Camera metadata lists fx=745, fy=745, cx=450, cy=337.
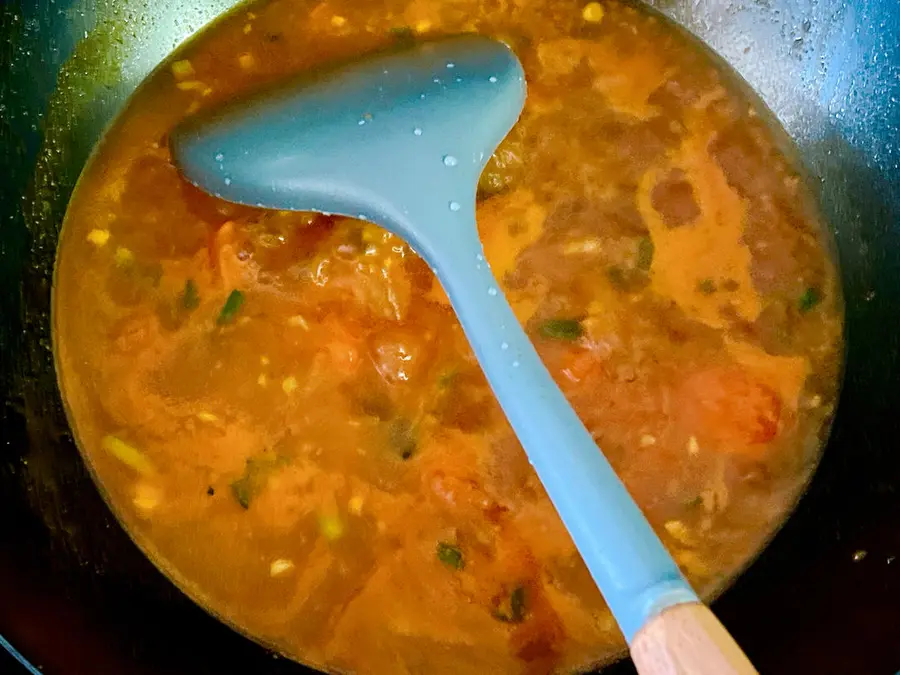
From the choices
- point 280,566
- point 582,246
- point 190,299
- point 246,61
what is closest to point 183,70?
point 246,61

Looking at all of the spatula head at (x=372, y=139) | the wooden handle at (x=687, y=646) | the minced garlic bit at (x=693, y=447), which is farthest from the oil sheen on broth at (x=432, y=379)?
the wooden handle at (x=687, y=646)

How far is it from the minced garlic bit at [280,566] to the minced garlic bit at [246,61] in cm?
99

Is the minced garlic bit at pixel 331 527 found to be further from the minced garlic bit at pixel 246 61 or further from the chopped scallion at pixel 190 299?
the minced garlic bit at pixel 246 61

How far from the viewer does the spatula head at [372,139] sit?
51.2 inches

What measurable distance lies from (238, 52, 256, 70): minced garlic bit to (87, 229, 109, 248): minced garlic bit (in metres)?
0.44

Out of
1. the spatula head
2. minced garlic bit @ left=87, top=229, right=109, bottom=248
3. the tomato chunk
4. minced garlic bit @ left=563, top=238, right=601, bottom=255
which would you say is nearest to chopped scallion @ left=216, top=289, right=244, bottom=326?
the spatula head

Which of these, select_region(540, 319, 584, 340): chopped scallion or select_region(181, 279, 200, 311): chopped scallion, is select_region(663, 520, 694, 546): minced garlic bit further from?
select_region(181, 279, 200, 311): chopped scallion

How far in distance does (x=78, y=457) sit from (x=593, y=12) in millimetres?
1414

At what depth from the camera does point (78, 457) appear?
1.49 m

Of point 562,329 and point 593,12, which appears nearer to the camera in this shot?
point 562,329

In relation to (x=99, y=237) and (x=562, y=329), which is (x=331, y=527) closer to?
(x=562, y=329)

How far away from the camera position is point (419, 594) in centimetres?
138

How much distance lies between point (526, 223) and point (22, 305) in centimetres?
103

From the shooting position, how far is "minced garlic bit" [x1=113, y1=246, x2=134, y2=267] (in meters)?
1.44
